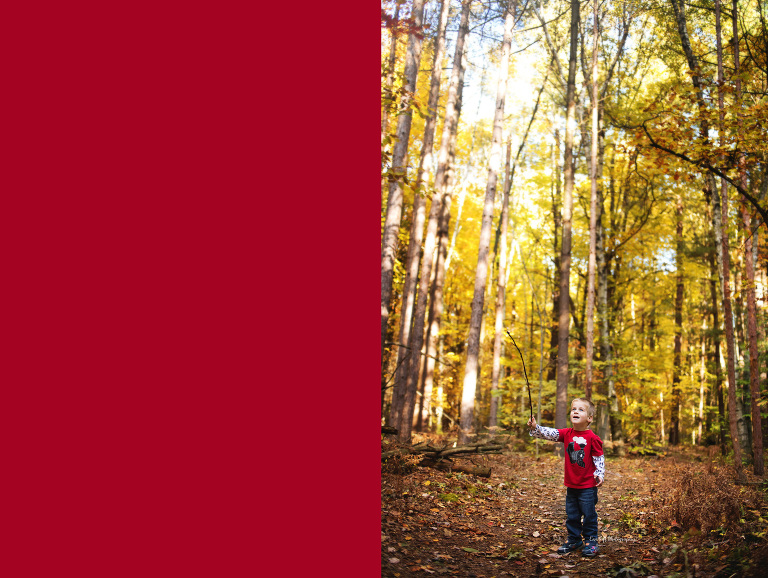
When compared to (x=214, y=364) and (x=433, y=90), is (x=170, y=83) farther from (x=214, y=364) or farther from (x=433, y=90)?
(x=433, y=90)

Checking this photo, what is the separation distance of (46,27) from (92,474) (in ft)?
7.20

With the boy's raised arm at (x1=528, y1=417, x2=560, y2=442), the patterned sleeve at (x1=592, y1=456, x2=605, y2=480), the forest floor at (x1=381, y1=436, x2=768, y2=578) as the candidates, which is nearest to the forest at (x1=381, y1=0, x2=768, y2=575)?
the forest floor at (x1=381, y1=436, x2=768, y2=578)

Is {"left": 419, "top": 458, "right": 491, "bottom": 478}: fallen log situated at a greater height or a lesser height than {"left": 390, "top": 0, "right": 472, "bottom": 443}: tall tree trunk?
lesser

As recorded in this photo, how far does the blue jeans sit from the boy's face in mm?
513

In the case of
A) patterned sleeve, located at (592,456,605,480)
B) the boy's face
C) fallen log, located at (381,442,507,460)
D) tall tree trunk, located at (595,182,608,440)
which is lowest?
fallen log, located at (381,442,507,460)

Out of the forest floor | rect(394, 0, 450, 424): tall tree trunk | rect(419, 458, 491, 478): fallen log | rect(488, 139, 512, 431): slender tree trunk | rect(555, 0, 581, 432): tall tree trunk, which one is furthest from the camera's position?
rect(488, 139, 512, 431): slender tree trunk

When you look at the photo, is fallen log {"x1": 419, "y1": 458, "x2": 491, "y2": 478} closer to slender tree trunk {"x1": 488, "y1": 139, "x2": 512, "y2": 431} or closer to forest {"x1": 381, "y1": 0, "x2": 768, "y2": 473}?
forest {"x1": 381, "y1": 0, "x2": 768, "y2": 473}

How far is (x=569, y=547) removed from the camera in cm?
430

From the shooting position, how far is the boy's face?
4.30 m

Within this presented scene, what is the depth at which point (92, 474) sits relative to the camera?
2.52 m

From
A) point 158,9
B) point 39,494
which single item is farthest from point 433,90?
point 39,494

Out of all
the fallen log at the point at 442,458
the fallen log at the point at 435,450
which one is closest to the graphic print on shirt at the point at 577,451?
the fallen log at the point at 435,450

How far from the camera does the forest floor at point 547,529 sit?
11.8 ft

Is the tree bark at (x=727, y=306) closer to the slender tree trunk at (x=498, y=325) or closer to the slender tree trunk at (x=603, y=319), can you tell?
the slender tree trunk at (x=603, y=319)
